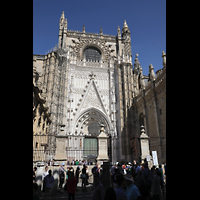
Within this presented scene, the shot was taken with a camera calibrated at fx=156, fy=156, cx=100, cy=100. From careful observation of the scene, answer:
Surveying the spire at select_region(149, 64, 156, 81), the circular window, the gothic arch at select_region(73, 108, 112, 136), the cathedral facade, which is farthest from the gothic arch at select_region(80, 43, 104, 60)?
the spire at select_region(149, 64, 156, 81)

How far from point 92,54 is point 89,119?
12.7 metres

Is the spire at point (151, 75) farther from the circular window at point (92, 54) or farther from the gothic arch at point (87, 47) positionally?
the circular window at point (92, 54)

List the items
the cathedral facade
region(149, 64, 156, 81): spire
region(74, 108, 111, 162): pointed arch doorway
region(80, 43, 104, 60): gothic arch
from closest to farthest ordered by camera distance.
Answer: region(149, 64, 156, 81): spire
the cathedral facade
region(74, 108, 111, 162): pointed arch doorway
region(80, 43, 104, 60): gothic arch

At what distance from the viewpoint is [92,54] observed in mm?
29531

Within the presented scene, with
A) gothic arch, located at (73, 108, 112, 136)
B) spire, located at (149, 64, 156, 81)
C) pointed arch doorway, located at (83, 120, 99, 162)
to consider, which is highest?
spire, located at (149, 64, 156, 81)

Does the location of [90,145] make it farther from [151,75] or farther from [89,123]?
[151,75]

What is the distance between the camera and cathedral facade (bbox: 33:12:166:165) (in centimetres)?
2183

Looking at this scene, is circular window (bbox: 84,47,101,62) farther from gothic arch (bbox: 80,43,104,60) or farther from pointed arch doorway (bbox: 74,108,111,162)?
pointed arch doorway (bbox: 74,108,111,162)

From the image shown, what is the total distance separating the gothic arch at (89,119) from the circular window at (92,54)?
33.2ft
